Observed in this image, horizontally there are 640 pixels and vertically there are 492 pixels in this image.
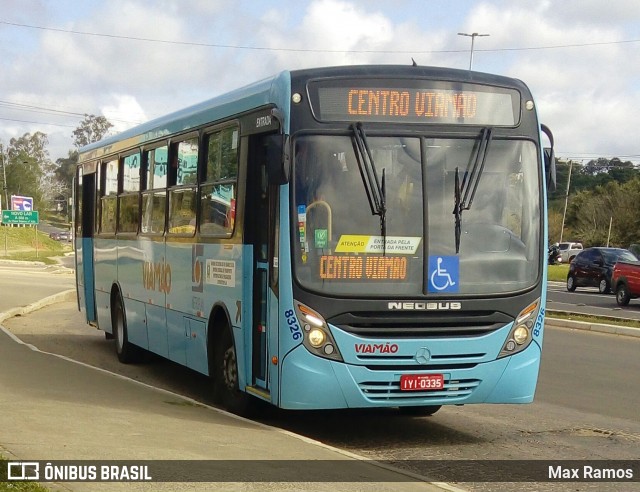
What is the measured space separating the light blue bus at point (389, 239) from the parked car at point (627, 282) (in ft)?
73.1

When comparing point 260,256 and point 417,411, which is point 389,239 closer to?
point 260,256

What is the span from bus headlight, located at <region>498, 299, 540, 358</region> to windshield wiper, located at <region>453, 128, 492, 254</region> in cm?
85

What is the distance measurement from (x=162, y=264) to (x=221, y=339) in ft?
7.68

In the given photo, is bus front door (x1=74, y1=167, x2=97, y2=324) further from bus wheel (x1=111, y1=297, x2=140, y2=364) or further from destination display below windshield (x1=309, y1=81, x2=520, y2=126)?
destination display below windshield (x1=309, y1=81, x2=520, y2=126)

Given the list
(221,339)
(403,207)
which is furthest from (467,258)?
(221,339)

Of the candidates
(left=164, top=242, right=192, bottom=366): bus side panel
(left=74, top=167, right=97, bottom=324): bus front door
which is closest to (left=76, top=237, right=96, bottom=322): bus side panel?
(left=74, top=167, right=97, bottom=324): bus front door

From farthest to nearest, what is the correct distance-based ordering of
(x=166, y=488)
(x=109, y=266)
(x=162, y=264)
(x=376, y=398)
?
(x=109, y=266), (x=162, y=264), (x=376, y=398), (x=166, y=488)

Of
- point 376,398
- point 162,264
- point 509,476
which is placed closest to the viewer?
point 509,476

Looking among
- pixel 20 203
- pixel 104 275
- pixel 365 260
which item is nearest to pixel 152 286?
pixel 104 275

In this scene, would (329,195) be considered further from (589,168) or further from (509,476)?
(589,168)

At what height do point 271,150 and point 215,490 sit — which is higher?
point 271,150

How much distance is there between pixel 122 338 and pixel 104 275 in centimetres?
143

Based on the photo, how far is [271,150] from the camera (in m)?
9.48

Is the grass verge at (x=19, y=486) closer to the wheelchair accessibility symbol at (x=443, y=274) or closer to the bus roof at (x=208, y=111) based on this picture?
the wheelchair accessibility symbol at (x=443, y=274)
